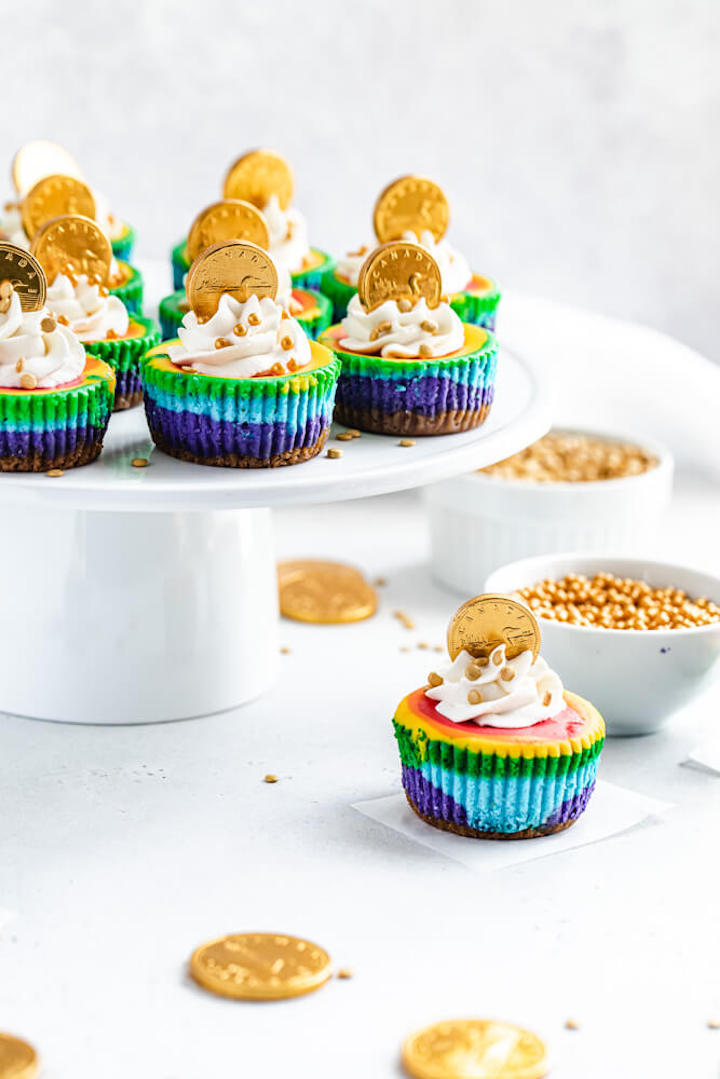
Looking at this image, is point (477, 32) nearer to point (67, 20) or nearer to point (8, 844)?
point (67, 20)

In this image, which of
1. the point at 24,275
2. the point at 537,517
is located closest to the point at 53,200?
the point at 24,275

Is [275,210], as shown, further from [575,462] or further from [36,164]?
[575,462]

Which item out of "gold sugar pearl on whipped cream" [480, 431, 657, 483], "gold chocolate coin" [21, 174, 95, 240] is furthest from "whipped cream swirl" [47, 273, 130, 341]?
"gold sugar pearl on whipped cream" [480, 431, 657, 483]

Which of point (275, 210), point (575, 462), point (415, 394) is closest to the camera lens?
point (415, 394)

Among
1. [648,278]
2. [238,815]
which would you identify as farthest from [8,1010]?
[648,278]

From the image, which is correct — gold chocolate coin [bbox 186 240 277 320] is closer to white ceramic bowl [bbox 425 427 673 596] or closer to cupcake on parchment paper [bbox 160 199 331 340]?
cupcake on parchment paper [bbox 160 199 331 340]
